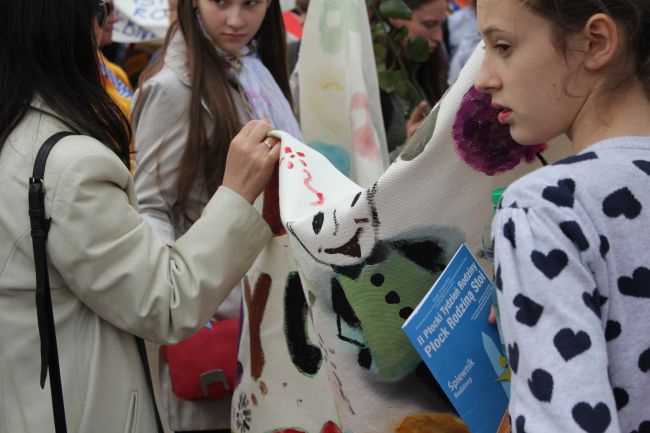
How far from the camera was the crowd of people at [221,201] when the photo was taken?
1.26 m

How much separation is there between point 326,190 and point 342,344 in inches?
15.2

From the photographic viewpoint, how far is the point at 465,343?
154 centimetres

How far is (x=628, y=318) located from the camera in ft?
4.30

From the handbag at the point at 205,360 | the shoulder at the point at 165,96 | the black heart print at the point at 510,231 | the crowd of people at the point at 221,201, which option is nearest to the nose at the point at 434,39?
the crowd of people at the point at 221,201

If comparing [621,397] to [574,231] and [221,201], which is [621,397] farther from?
[221,201]

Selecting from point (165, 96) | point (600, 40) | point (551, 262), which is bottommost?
point (165, 96)

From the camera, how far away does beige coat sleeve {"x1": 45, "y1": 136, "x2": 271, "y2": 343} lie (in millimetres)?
1816

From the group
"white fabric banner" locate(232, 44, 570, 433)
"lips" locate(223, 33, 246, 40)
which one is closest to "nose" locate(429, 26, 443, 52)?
"lips" locate(223, 33, 246, 40)

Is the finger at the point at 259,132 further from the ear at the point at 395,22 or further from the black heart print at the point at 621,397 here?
the ear at the point at 395,22

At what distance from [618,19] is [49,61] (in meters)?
1.15

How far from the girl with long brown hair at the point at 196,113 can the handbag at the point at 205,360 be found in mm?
124

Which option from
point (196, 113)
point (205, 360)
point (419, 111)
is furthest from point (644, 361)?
point (419, 111)

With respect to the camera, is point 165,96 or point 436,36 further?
point 436,36

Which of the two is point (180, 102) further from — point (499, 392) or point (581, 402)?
point (581, 402)
